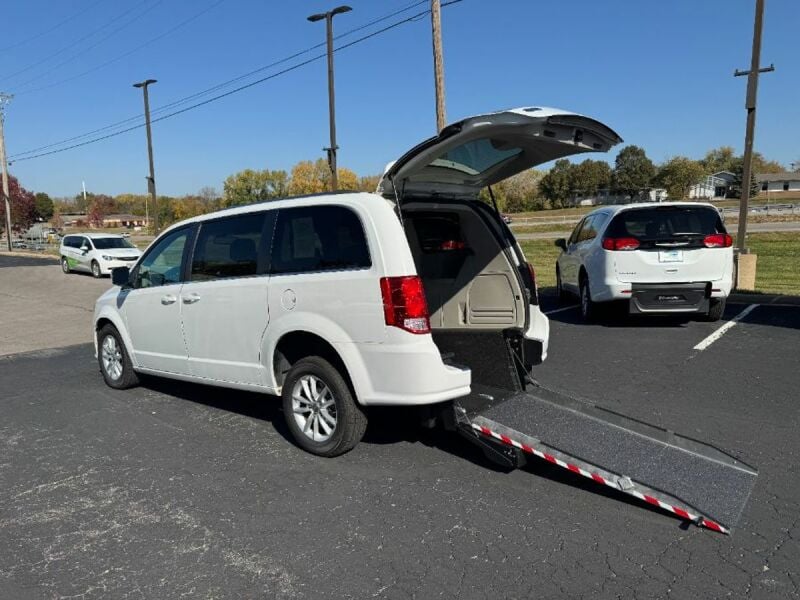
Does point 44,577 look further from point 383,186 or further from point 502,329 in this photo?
point 502,329

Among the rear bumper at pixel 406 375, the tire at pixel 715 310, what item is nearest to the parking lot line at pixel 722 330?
the tire at pixel 715 310

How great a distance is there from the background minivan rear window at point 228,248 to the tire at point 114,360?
1.66 metres

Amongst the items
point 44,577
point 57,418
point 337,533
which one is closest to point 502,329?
point 337,533

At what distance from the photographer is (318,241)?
172 inches

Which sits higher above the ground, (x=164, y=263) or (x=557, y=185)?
(x=557, y=185)

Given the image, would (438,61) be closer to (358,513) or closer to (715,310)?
(715,310)

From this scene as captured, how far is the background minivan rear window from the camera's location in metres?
4.84

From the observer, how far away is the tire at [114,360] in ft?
21.0

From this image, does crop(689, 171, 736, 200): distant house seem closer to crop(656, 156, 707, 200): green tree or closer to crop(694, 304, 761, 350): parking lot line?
crop(656, 156, 707, 200): green tree

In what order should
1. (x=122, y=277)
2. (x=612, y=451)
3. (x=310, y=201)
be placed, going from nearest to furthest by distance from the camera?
(x=612, y=451) < (x=310, y=201) < (x=122, y=277)

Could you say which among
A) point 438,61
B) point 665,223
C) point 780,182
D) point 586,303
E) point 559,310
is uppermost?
point 780,182

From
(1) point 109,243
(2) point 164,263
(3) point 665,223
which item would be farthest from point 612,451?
(1) point 109,243

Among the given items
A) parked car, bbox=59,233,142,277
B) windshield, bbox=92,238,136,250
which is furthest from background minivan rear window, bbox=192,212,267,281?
windshield, bbox=92,238,136,250

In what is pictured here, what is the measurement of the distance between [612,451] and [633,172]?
295ft
